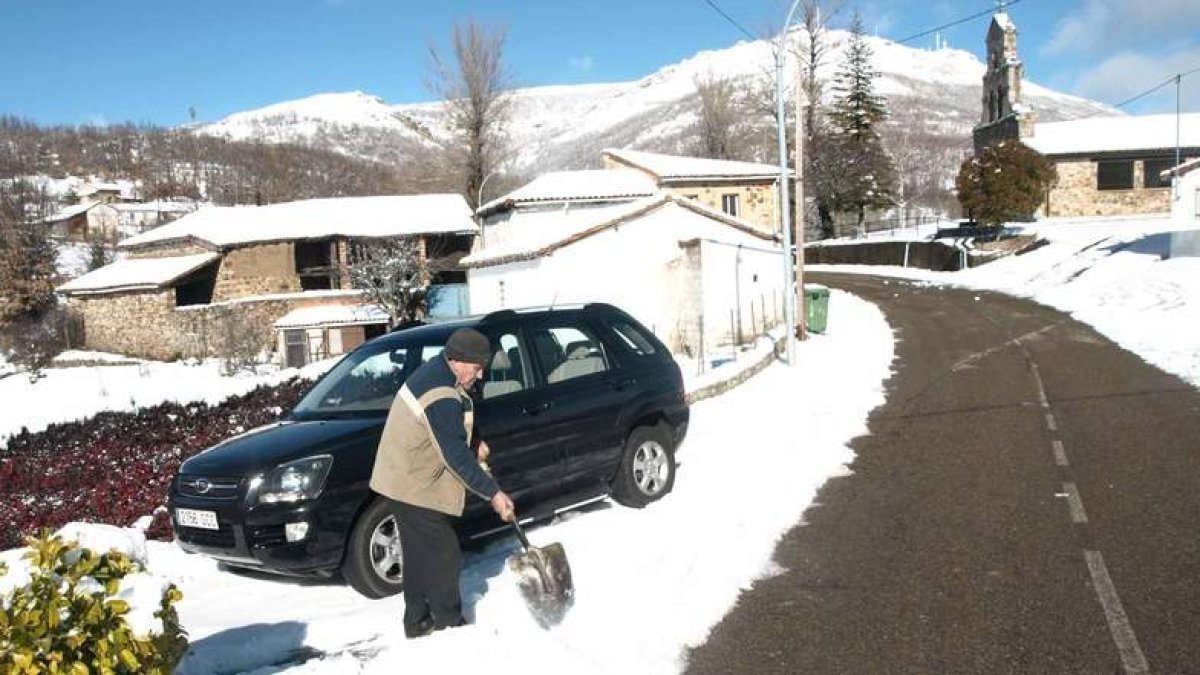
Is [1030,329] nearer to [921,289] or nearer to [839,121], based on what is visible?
[921,289]

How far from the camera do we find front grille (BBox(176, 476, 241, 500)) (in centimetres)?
577

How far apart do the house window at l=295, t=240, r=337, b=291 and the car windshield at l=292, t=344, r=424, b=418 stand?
126ft

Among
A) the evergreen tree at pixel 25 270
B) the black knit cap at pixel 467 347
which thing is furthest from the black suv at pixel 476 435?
the evergreen tree at pixel 25 270

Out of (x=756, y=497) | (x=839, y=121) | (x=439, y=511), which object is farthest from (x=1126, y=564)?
(x=839, y=121)

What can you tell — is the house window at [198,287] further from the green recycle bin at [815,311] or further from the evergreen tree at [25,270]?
the green recycle bin at [815,311]

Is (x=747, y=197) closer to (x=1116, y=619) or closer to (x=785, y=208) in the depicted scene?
(x=785, y=208)

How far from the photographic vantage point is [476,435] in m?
5.57

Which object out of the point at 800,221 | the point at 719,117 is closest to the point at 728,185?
the point at 800,221

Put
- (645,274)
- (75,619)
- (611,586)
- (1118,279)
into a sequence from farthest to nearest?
(1118,279), (645,274), (611,586), (75,619)

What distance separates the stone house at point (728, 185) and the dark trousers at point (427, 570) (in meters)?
41.3

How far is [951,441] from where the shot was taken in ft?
33.7

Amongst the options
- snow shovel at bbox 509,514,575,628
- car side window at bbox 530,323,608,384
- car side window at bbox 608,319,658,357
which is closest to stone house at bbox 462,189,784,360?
car side window at bbox 608,319,658,357

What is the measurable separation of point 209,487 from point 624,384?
3395 millimetres

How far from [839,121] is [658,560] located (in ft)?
211
